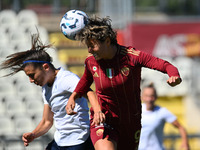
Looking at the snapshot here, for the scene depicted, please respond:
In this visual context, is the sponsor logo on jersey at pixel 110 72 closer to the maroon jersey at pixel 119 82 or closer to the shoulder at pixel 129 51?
the maroon jersey at pixel 119 82

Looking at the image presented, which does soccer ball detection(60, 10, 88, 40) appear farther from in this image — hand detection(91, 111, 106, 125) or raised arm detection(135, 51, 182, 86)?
hand detection(91, 111, 106, 125)

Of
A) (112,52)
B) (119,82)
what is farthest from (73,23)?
(119,82)

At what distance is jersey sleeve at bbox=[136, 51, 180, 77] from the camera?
3.40 m

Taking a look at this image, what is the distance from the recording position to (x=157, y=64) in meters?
3.54

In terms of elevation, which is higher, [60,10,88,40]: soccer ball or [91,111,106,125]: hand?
[60,10,88,40]: soccer ball

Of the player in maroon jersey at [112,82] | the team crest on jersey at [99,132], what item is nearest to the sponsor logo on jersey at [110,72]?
the player in maroon jersey at [112,82]

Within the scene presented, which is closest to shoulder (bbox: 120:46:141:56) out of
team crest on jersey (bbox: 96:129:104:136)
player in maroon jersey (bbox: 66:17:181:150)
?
player in maroon jersey (bbox: 66:17:181:150)

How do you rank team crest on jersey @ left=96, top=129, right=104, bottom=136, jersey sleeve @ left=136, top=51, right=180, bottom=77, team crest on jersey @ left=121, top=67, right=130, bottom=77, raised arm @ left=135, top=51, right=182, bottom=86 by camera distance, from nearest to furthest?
raised arm @ left=135, top=51, right=182, bottom=86, jersey sleeve @ left=136, top=51, right=180, bottom=77, team crest on jersey @ left=121, top=67, right=130, bottom=77, team crest on jersey @ left=96, top=129, right=104, bottom=136

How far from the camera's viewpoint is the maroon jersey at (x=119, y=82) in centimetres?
371

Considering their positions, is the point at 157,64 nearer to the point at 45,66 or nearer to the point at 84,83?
the point at 84,83

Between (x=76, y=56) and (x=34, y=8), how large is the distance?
3250 mm

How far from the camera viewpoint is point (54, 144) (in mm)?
4355

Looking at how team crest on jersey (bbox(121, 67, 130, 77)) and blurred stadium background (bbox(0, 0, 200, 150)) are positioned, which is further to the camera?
blurred stadium background (bbox(0, 0, 200, 150))

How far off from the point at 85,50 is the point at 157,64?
9.62 metres
